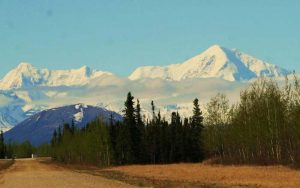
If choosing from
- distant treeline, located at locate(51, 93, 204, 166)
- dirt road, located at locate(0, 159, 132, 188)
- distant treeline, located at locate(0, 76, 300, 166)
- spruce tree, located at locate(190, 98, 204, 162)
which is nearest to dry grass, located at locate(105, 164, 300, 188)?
dirt road, located at locate(0, 159, 132, 188)

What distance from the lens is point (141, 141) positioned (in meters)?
138

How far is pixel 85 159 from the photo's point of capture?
176 m

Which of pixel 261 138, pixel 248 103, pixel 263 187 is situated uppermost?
pixel 248 103

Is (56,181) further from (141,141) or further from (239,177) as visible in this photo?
(141,141)

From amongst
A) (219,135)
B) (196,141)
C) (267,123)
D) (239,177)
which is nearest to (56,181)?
(239,177)

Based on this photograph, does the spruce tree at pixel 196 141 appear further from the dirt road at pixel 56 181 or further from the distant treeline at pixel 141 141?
the dirt road at pixel 56 181

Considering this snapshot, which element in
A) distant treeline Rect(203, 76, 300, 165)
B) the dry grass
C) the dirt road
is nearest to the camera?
the dry grass

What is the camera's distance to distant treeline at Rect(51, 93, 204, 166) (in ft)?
439

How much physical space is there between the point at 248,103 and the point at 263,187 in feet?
197

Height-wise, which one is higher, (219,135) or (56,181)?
(219,135)

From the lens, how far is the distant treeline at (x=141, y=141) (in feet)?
439

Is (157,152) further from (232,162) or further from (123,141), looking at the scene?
(232,162)

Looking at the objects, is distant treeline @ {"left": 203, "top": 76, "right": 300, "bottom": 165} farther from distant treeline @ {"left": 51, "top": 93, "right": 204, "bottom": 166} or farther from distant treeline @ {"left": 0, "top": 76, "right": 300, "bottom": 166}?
distant treeline @ {"left": 51, "top": 93, "right": 204, "bottom": 166}

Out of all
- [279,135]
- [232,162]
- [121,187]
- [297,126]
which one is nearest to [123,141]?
[232,162]
